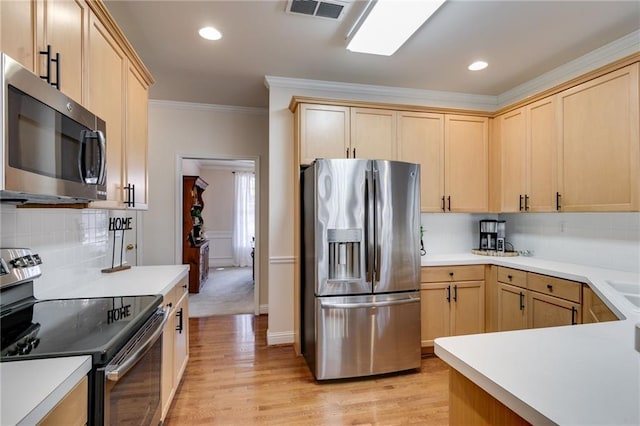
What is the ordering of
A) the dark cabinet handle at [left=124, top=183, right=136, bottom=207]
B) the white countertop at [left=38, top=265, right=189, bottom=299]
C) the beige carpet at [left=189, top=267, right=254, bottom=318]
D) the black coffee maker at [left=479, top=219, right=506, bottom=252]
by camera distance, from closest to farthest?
the white countertop at [left=38, top=265, right=189, bottom=299], the dark cabinet handle at [left=124, top=183, right=136, bottom=207], the black coffee maker at [left=479, top=219, right=506, bottom=252], the beige carpet at [left=189, top=267, right=254, bottom=318]

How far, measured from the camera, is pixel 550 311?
2.53 metres

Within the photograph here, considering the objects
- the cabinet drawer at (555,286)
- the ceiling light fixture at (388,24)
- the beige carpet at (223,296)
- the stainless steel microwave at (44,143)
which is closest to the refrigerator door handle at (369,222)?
the ceiling light fixture at (388,24)

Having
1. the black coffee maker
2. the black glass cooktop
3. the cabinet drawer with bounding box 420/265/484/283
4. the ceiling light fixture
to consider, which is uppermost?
the ceiling light fixture

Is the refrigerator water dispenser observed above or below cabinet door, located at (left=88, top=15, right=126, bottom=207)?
below

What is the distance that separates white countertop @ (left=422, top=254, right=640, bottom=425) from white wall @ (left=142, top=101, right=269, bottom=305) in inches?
139

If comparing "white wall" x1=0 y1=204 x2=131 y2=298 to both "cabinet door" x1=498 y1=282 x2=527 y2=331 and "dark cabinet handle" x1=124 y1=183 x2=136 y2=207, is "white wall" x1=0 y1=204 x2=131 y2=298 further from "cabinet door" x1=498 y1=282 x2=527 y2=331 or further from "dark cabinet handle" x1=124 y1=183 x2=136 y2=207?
"cabinet door" x1=498 y1=282 x2=527 y2=331

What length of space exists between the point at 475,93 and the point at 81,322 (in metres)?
4.12

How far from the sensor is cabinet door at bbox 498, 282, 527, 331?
2.79 m

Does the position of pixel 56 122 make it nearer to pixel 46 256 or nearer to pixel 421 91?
pixel 46 256

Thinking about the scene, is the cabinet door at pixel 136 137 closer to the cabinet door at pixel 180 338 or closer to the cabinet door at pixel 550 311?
the cabinet door at pixel 180 338

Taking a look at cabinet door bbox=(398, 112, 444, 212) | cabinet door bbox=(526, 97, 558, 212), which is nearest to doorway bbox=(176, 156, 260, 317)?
cabinet door bbox=(398, 112, 444, 212)

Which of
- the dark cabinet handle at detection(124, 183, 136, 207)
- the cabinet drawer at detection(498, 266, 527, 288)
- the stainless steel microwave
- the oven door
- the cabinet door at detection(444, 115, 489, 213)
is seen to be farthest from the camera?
the cabinet door at detection(444, 115, 489, 213)

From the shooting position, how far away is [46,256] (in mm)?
1702

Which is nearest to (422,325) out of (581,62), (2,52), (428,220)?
(428,220)
